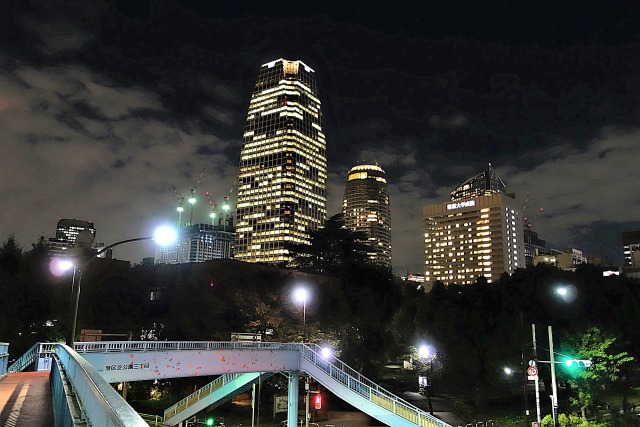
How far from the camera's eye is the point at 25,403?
46.2 ft

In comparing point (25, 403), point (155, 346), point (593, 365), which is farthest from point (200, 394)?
point (593, 365)

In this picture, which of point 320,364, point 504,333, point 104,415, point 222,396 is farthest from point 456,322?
point 104,415

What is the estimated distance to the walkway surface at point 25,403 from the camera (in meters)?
11.2

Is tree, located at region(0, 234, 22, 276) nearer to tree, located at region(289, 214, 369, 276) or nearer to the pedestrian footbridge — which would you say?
the pedestrian footbridge

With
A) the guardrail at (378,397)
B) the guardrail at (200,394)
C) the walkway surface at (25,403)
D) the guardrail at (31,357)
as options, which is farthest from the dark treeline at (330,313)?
the walkway surface at (25,403)

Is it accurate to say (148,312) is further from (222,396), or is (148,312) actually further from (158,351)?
(158,351)

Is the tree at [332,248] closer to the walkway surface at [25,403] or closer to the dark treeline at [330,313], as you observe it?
the dark treeline at [330,313]

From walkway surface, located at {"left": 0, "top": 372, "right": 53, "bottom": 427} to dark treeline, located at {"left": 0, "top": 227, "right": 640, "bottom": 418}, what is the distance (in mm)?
38207

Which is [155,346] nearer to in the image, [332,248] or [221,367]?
[221,367]

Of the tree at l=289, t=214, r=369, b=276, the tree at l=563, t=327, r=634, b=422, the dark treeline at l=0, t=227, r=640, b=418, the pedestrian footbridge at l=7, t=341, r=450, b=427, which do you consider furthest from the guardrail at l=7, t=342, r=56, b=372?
the tree at l=289, t=214, r=369, b=276

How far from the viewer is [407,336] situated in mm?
75750

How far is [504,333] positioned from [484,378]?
5.40 meters

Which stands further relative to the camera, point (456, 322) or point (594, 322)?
point (456, 322)

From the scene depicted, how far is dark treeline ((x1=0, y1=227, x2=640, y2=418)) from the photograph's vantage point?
5631 cm
